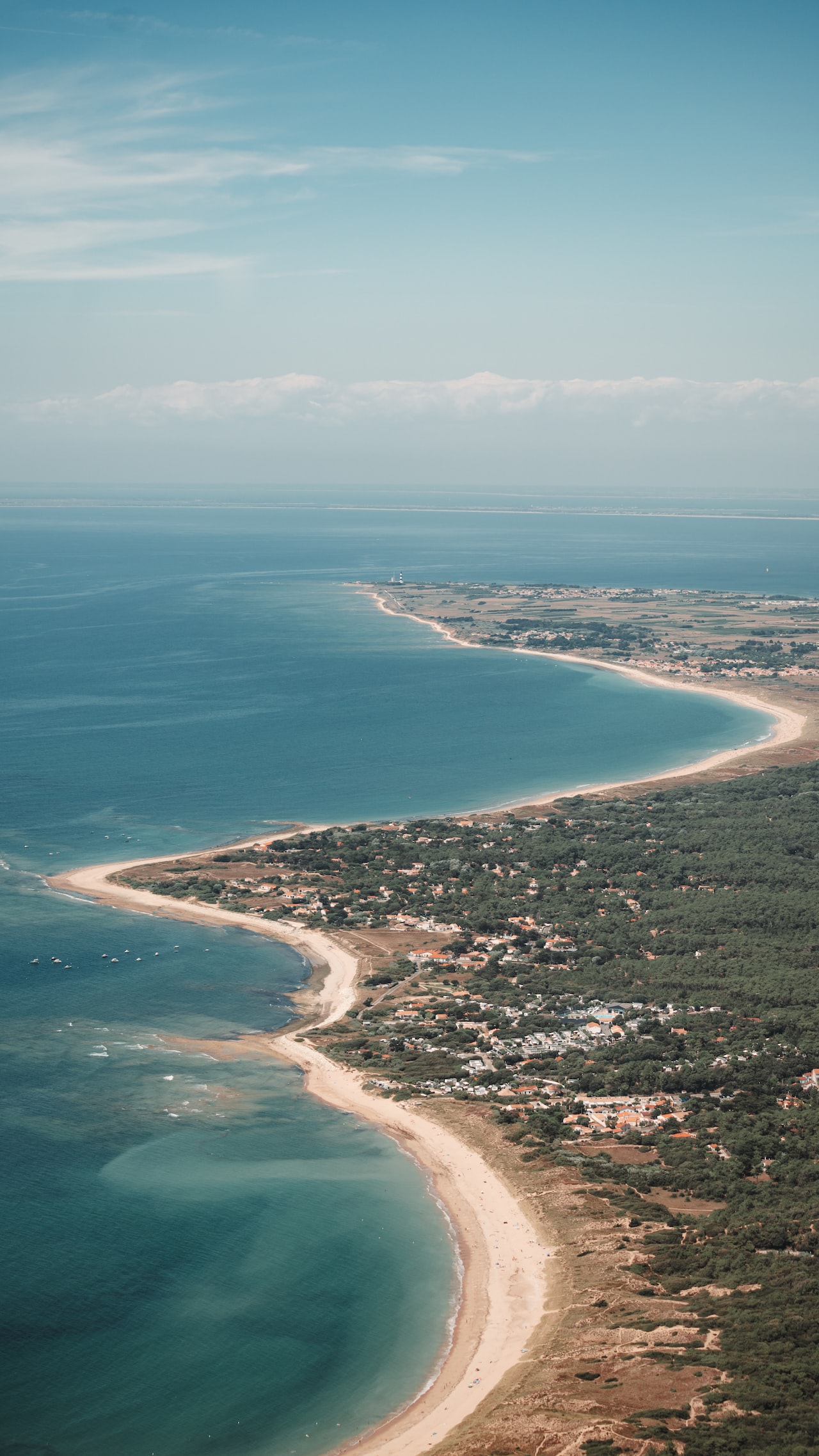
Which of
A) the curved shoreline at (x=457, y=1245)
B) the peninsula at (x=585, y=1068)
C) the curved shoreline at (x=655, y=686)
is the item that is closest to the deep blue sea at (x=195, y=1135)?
the curved shoreline at (x=457, y=1245)

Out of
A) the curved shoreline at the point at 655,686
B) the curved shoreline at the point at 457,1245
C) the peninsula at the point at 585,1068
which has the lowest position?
the curved shoreline at the point at 457,1245

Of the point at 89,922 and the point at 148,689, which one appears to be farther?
the point at 148,689

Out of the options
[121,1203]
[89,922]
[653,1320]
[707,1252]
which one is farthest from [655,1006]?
[89,922]

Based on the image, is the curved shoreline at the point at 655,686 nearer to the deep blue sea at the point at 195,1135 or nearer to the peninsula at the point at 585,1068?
the deep blue sea at the point at 195,1135

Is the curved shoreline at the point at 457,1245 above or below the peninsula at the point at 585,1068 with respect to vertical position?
below

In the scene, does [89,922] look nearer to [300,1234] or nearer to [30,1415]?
[300,1234]

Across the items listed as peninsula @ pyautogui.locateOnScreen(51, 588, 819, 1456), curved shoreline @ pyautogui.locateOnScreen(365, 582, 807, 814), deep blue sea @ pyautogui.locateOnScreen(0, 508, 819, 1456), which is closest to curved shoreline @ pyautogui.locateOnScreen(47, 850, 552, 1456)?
peninsula @ pyautogui.locateOnScreen(51, 588, 819, 1456)
